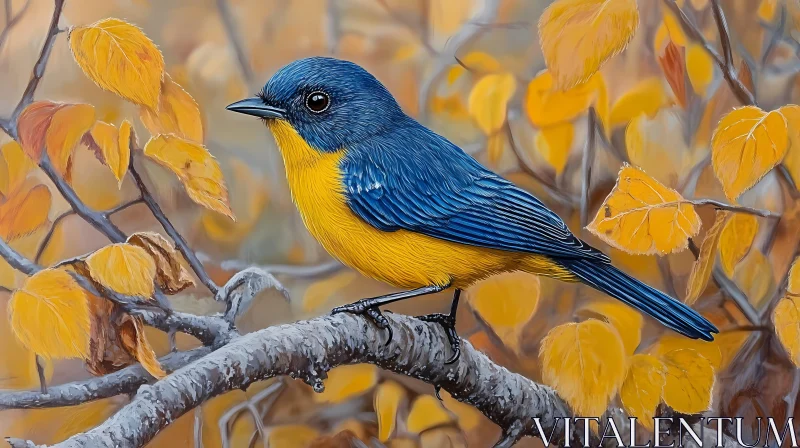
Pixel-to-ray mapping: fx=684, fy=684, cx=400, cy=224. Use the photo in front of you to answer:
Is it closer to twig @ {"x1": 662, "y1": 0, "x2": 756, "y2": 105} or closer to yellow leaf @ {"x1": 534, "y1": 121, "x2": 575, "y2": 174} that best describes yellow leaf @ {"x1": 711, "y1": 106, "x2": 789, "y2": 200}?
twig @ {"x1": 662, "y1": 0, "x2": 756, "y2": 105}

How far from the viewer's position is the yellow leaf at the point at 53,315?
1.04 metres

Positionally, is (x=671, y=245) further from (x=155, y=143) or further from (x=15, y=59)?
(x=15, y=59)

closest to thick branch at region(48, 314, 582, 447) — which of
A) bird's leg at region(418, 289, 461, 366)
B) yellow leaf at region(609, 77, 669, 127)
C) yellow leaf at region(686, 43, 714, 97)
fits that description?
bird's leg at region(418, 289, 461, 366)

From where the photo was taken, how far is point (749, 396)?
50.0 inches

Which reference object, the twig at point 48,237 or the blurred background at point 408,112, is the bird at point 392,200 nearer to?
the blurred background at point 408,112

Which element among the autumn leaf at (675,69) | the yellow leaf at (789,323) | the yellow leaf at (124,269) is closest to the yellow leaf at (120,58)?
the yellow leaf at (124,269)

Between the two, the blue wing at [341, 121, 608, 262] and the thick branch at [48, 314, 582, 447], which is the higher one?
the blue wing at [341, 121, 608, 262]

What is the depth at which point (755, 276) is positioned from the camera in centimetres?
127

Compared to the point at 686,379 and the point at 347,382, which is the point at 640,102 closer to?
the point at 686,379

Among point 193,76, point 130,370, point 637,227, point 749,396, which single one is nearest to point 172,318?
point 130,370

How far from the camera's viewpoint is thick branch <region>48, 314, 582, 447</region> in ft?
2.84

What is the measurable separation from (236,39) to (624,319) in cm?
83

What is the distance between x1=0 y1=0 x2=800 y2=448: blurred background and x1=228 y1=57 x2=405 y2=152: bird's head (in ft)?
0.19

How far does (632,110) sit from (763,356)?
524 mm
